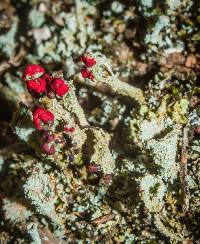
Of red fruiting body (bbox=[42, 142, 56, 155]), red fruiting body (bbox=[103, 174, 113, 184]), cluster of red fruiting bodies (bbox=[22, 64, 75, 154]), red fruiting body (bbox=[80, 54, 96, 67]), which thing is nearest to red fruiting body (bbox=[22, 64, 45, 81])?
cluster of red fruiting bodies (bbox=[22, 64, 75, 154])

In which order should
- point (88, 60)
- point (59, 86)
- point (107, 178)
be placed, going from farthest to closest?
point (107, 178) → point (88, 60) → point (59, 86)

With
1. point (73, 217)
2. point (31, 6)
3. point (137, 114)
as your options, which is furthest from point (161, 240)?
point (31, 6)

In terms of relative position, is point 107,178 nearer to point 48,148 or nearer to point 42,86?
point 48,148

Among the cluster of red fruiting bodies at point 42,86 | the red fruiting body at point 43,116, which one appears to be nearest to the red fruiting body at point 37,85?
the cluster of red fruiting bodies at point 42,86

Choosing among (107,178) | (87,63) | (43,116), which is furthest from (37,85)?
(107,178)

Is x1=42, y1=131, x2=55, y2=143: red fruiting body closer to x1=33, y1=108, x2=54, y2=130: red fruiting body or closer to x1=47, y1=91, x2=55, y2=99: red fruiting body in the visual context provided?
x1=33, y1=108, x2=54, y2=130: red fruiting body

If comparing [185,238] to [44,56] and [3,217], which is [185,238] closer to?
[3,217]
